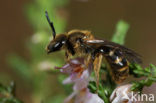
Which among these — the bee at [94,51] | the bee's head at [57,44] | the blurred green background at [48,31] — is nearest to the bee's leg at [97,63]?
the bee at [94,51]

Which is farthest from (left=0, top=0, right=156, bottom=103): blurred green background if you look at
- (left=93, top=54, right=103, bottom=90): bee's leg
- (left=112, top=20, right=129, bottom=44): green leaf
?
(left=93, top=54, right=103, bottom=90): bee's leg

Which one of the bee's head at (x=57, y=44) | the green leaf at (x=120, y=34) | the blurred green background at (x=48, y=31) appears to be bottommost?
the blurred green background at (x=48, y=31)

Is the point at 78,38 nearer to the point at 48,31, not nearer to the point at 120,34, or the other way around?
the point at 120,34

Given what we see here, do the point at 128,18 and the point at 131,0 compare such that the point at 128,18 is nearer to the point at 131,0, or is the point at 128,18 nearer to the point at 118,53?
the point at 131,0

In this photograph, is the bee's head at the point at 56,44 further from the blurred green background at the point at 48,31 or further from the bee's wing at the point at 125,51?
the blurred green background at the point at 48,31

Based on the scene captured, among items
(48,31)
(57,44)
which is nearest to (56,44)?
(57,44)
